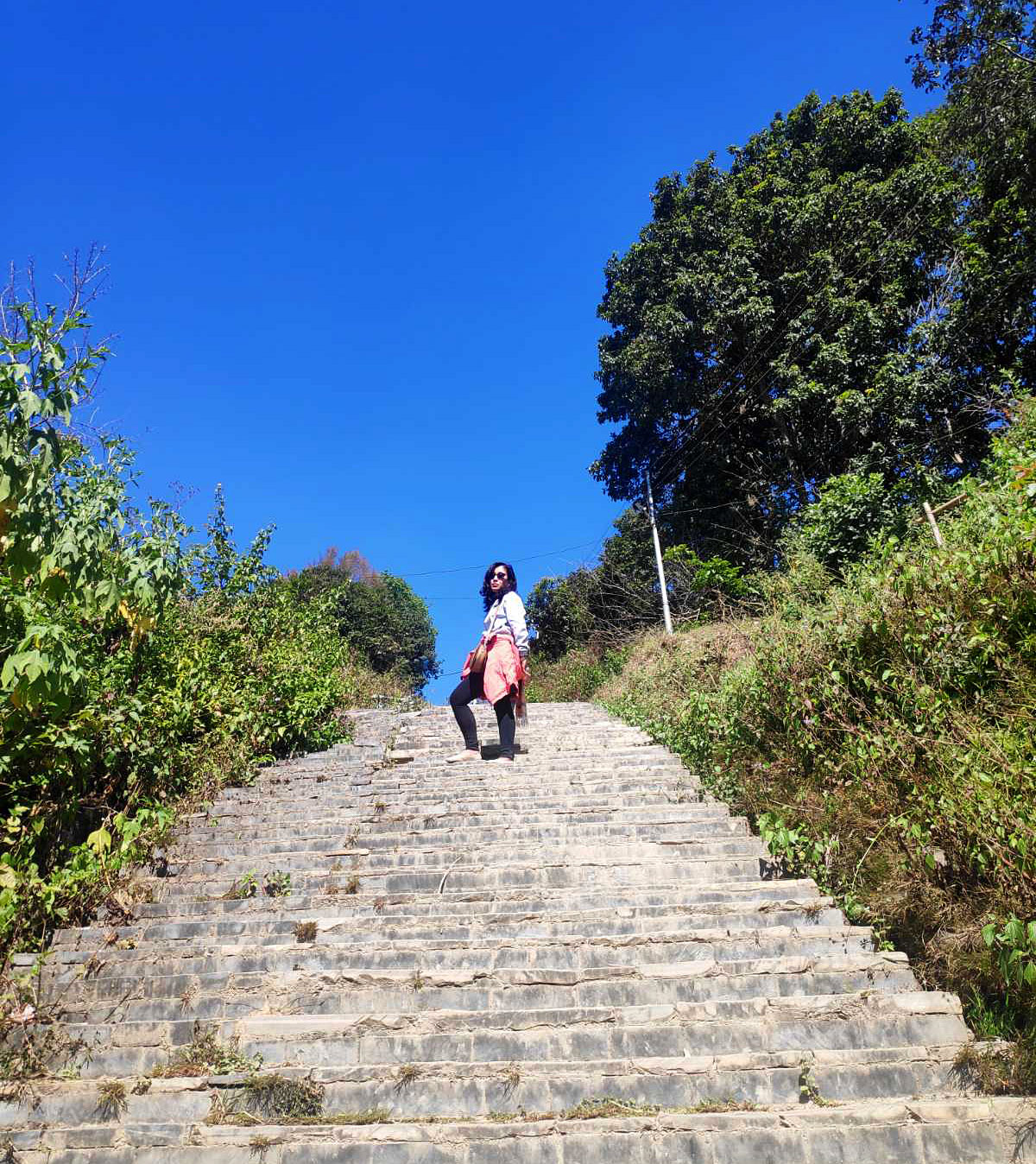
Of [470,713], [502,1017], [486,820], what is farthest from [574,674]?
[502,1017]

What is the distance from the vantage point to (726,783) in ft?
20.8

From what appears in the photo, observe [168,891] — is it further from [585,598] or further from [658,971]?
[585,598]

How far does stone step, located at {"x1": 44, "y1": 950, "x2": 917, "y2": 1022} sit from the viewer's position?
3.76 m

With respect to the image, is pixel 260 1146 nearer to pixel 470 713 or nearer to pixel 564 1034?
pixel 564 1034

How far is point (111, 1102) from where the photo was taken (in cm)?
324

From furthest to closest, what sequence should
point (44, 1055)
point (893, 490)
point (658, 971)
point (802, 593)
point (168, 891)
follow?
point (893, 490) < point (802, 593) < point (168, 891) < point (658, 971) < point (44, 1055)

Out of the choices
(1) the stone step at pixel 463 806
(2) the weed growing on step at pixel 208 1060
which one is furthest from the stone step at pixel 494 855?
(2) the weed growing on step at pixel 208 1060

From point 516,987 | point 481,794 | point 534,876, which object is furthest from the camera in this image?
point 481,794

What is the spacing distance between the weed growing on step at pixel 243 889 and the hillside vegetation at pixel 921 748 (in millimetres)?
3699

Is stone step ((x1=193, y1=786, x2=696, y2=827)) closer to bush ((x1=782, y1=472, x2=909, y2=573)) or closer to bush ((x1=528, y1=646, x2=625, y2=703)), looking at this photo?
bush ((x1=782, y1=472, x2=909, y2=573))

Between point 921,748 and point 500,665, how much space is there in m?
3.77

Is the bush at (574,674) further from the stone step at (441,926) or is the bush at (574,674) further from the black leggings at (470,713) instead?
the stone step at (441,926)

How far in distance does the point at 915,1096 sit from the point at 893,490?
10.8 m

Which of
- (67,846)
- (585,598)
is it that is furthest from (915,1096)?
(585,598)
